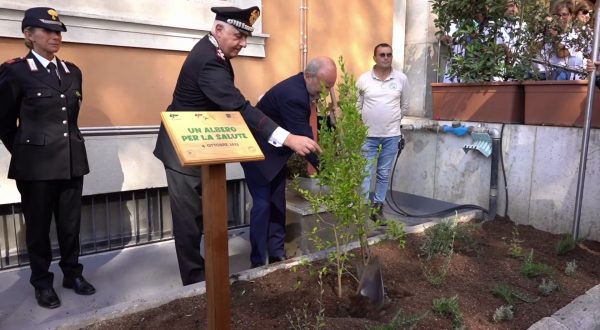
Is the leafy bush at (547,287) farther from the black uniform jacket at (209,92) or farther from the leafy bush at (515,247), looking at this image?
the black uniform jacket at (209,92)

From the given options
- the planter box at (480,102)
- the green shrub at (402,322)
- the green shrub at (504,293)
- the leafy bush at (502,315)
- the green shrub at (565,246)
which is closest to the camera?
the green shrub at (402,322)

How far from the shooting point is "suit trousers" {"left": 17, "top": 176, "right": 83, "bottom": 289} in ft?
11.0

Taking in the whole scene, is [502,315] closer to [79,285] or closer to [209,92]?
[209,92]

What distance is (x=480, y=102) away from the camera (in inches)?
213

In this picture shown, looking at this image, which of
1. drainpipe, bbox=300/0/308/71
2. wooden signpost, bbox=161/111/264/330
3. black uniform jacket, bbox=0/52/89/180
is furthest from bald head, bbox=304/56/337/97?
drainpipe, bbox=300/0/308/71

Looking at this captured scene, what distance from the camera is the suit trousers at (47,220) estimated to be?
3.36 m

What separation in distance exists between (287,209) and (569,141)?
2.77 meters

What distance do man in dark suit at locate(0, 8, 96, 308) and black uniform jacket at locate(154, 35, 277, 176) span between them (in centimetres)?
74

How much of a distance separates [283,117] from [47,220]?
6.07ft

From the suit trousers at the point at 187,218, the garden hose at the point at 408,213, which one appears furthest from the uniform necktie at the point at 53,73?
the garden hose at the point at 408,213

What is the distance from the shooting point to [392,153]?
5.50m

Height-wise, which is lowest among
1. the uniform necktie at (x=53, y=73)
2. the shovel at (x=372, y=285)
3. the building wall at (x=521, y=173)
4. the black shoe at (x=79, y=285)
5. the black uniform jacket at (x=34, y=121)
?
the black shoe at (x=79, y=285)

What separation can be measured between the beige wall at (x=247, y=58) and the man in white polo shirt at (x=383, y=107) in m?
0.97

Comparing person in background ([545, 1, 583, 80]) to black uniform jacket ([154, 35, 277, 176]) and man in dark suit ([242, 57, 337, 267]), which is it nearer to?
man in dark suit ([242, 57, 337, 267])
